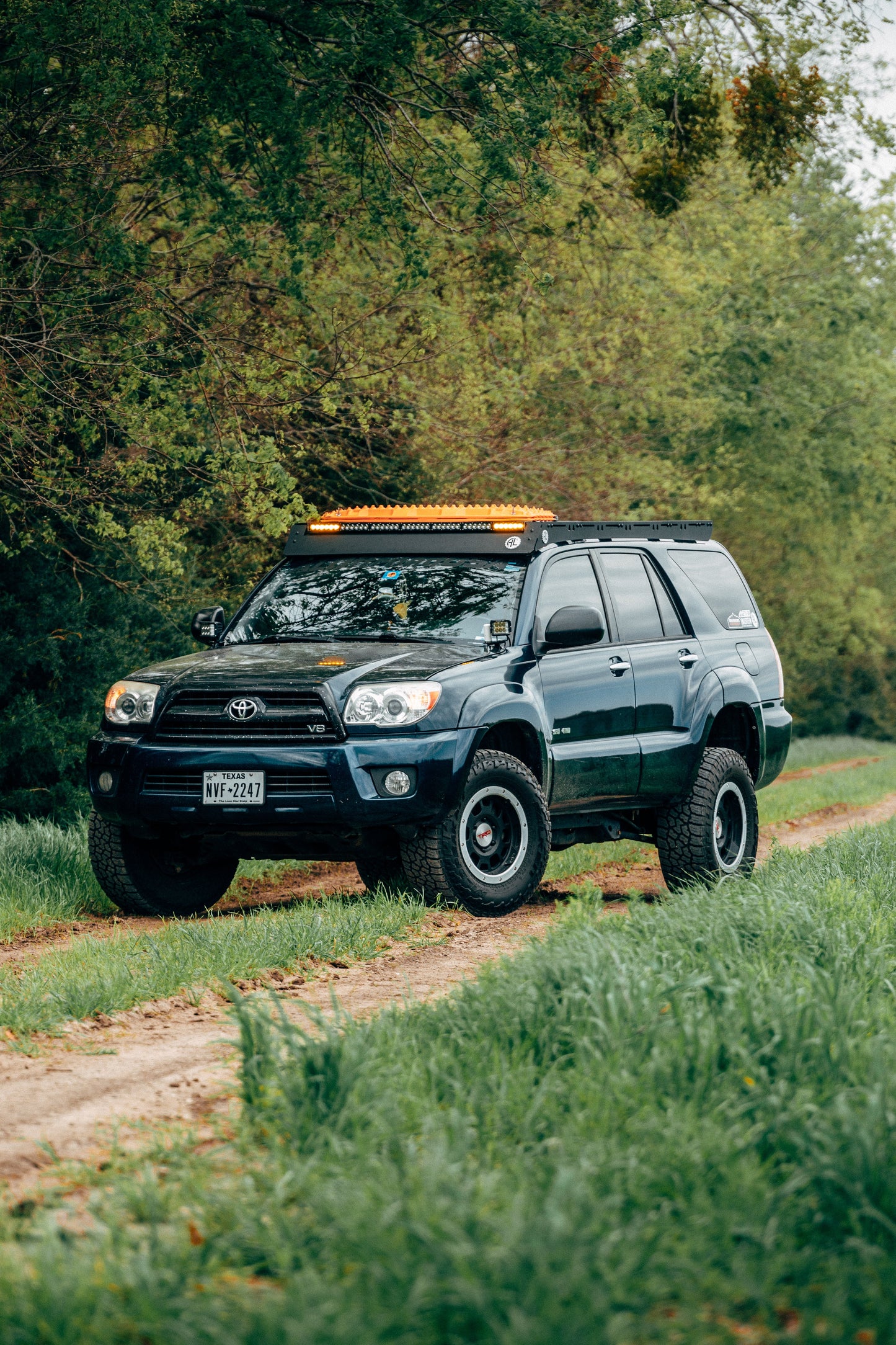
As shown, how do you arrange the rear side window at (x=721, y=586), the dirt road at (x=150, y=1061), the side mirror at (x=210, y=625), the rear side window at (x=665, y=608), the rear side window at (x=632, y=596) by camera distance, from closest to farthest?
the dirt road at (x=150, y=1061)
the side mirror at (x=210, y=625)
the rear side window at (x=632, y=596)
the rear side window at (x=665, y=608)
the rear side window at (x=721, y=586)

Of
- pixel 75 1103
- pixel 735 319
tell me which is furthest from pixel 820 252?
pixel 75 1103

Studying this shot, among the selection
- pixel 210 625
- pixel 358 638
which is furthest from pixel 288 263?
pixel 358 638

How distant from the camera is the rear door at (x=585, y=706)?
934 centimetres

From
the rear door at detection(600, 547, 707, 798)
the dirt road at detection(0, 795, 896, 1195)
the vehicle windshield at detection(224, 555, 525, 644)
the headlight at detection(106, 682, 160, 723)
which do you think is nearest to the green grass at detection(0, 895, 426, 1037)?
the dirt road at detection(0, 795, 896, 1195)

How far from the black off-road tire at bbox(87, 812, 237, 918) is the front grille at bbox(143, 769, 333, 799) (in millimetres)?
449

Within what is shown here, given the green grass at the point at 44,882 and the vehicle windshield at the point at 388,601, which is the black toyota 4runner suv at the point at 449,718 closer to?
the vehicle windshield at the point at 388,601

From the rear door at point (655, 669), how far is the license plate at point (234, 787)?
2587 millimetres

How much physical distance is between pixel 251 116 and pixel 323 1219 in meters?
9.25

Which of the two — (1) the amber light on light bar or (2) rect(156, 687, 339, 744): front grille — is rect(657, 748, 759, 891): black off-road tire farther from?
(2) rect(156, 687, 339, 744): front grille

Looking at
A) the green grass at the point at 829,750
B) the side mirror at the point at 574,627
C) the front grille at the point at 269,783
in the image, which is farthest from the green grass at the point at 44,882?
the green grass at the point at 829,750

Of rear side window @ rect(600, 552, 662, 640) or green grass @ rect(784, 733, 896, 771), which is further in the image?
green grass @ rect(784, 733, 896, 771)

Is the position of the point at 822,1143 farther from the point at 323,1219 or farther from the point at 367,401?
the point at 367,401

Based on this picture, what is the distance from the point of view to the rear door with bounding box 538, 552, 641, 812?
30.6ft

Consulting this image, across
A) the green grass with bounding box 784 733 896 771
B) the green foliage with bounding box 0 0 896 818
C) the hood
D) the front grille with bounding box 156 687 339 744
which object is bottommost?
the green grass with bounding box 784 733 896 771
